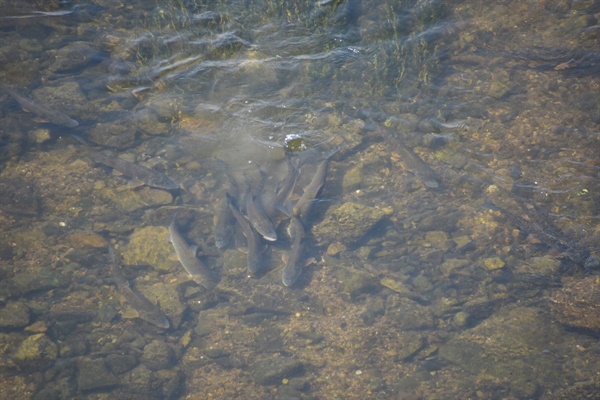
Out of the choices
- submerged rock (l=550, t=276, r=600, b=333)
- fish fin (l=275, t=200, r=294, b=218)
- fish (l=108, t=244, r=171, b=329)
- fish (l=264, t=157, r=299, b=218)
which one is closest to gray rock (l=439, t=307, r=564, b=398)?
submerged rock (l=550, t=276, r=600, b=333)

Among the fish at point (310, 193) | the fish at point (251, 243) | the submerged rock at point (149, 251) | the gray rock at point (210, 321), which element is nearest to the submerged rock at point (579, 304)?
the fish at point (310, 193)

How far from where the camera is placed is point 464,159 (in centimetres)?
845

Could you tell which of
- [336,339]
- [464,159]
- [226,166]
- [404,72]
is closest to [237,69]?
[226,166]

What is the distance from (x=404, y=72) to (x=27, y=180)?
879 centimetres

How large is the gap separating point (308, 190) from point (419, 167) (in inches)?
94.2

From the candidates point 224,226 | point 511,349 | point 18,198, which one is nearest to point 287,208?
point 224,226

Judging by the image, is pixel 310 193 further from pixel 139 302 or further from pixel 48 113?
pixel 48 113

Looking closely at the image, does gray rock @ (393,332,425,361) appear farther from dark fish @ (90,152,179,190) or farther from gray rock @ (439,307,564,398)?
dark fish @ (90,152,179,190)

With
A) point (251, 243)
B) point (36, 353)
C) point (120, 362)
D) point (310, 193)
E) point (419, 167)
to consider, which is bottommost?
point (120, 362)

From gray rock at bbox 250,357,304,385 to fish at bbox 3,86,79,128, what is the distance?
6779 mm

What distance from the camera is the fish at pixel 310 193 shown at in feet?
26.6

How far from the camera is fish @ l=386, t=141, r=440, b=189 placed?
8.39 m

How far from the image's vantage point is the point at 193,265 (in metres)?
8.04

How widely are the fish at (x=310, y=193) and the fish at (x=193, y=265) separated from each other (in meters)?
2.09
